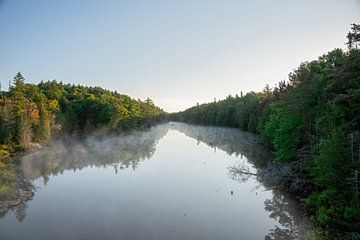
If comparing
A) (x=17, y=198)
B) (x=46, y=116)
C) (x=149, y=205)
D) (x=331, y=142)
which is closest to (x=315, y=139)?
(x=331, y=142)

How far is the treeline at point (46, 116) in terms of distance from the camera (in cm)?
3578

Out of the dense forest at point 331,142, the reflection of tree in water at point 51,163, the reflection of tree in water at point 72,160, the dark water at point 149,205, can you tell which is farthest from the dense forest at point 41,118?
the dense forest at point 331,142

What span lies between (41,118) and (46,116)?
1.28m

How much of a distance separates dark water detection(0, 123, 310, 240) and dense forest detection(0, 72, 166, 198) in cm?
393

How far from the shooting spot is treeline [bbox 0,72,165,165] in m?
35.8

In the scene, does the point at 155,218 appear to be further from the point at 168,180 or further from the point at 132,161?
the point at 132,161

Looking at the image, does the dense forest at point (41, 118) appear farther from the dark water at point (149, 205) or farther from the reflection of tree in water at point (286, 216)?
the reflection of tree in water at point (286, 216)

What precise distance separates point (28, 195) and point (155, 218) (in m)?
10.5

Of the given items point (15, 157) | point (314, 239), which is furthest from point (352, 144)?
point (15, 157)

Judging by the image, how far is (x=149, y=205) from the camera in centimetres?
1759

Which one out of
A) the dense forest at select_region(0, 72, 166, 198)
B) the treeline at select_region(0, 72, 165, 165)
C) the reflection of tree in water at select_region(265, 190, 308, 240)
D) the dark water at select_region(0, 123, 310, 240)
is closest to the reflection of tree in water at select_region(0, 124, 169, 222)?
the dark water at select_region(0, 123, 310, 240)

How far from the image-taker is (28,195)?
1959cm

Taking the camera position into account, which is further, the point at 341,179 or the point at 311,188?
the point at 311,188

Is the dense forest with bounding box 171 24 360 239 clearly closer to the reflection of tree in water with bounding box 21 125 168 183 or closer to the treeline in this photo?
the reflection of tree in water with bounding box 21 125 168 183
